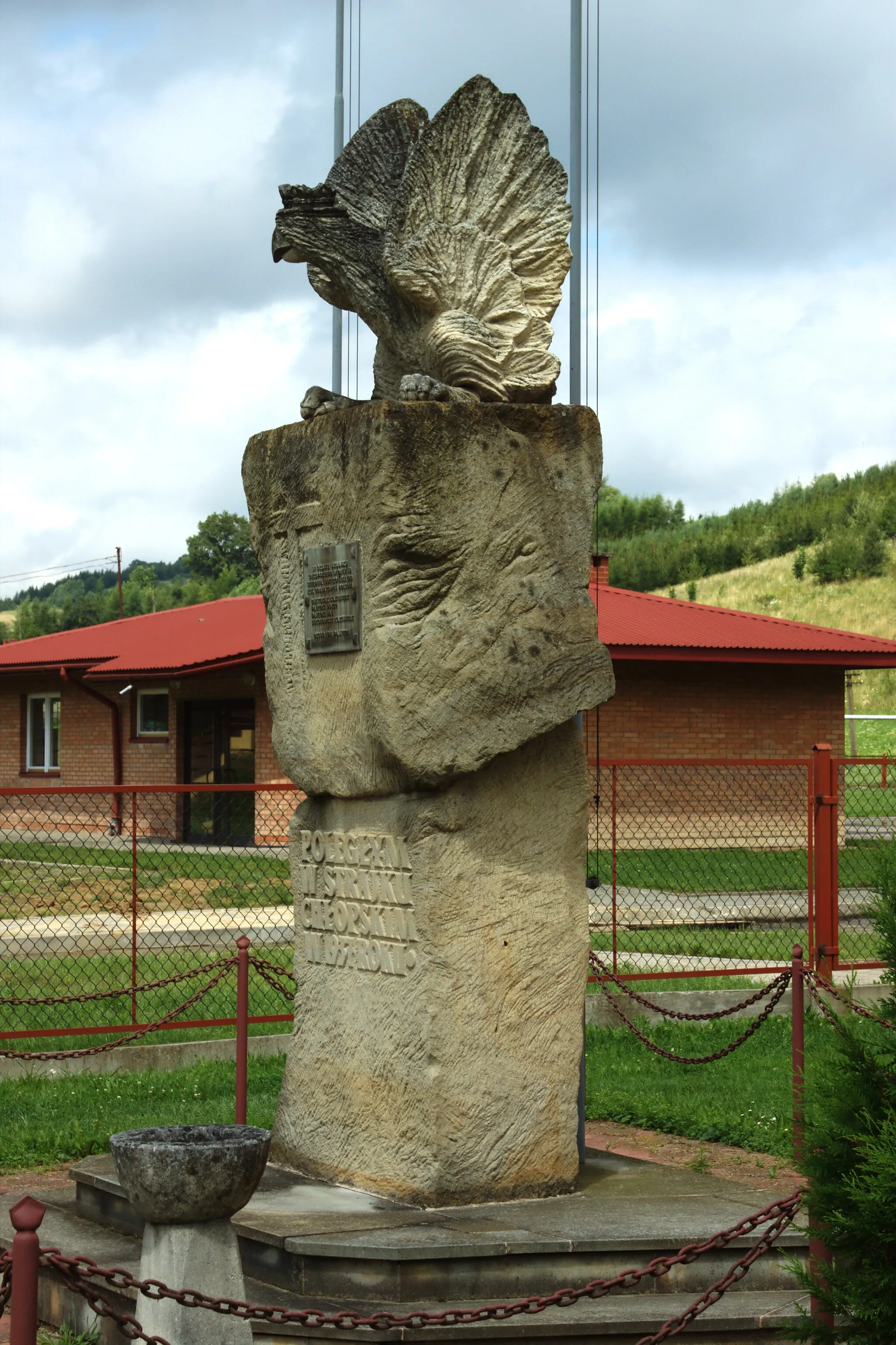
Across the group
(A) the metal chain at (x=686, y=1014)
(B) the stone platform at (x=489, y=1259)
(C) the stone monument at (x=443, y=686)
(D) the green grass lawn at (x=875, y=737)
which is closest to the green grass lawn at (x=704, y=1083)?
(A) the metal chain at (x=686, y=1014)

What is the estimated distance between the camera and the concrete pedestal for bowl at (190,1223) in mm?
4297

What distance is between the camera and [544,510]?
20.8ft

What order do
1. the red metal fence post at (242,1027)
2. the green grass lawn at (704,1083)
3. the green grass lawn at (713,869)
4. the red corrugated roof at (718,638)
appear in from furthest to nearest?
the red corrugated roof at (718,638), the green grass lawn at (713,869), the green grass lawn at (704,1083), the red metal fence post at (242,1027)

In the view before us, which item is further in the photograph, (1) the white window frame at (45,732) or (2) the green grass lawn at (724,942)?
(1) the white window frame at (45,732)

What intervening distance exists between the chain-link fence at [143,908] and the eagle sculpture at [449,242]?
3884 mm

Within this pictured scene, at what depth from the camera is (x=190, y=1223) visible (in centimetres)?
435

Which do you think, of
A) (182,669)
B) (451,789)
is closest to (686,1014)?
(451,789)

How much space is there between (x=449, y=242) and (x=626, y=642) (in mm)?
15572

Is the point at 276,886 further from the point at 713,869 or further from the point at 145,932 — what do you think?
the point at 713,869

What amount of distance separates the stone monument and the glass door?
1777 cm

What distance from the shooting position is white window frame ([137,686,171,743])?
26828mm

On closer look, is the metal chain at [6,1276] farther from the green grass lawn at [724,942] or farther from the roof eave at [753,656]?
the roof eave at [753,656]

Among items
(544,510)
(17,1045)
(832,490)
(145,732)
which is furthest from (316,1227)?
(832,490)

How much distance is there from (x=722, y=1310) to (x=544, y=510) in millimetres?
3022
